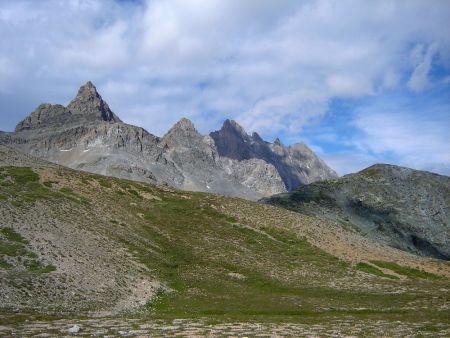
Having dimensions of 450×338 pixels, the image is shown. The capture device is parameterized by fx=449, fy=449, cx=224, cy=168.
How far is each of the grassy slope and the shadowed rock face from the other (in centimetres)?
5942

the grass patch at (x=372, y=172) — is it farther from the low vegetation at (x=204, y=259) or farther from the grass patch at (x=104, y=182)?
the grass patch at (x=104, y=182)

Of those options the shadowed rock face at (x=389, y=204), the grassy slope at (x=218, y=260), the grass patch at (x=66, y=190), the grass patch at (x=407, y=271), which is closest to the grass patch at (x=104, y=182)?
the grassy slope at (x=218, y=260)

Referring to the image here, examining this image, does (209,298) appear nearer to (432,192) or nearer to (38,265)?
(38,265)

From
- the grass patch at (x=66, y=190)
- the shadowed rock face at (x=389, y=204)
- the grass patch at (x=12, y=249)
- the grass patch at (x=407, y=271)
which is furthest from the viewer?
the shadowed rock face at (x=389, y=204)

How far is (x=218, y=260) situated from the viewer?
7025 centimetres

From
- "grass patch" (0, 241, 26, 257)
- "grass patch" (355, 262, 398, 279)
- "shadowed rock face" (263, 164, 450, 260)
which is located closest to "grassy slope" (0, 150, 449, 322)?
"grass patch" (355, 262, 398, 279)

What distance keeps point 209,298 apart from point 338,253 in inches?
1460

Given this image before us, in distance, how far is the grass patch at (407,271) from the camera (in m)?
77.9

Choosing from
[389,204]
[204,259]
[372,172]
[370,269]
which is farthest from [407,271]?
[372,172]

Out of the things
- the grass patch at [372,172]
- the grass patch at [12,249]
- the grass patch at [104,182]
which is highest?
the grass patch at [372,172]

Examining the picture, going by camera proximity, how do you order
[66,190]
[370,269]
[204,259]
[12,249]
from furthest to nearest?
[66,190]
[370,269]
[204,259]
[12,249]

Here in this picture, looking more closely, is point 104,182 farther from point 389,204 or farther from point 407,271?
point 389,204

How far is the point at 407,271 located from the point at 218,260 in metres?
34.7

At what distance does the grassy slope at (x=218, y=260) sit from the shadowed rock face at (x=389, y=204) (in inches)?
2339
